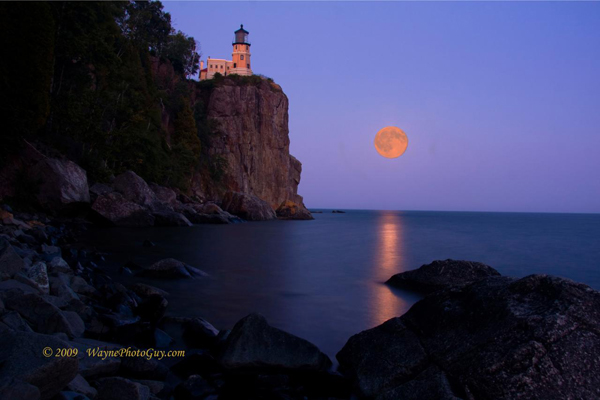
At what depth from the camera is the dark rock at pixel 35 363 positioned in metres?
2.85

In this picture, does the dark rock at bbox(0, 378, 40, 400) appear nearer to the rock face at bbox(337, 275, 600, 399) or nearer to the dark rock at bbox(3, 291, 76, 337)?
the dark rock at bbox(3, 291, 76, 337)

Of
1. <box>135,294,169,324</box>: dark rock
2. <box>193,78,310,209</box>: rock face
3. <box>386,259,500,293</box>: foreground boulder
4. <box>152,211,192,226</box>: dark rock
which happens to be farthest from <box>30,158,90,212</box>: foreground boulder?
<box>193,78,310,209</box>: rock face

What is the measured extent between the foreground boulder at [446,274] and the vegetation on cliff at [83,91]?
1682 centimetres

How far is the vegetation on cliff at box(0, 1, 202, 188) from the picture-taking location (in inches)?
682

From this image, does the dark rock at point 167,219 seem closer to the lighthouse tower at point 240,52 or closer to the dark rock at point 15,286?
the dark rock at point 15,286

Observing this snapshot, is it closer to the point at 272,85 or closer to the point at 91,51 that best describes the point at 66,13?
the point at 91,51

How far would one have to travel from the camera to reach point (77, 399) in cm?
310

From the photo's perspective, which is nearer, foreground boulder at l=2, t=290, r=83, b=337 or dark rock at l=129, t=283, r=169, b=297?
foreground boulder at l=2, t=290, r=83, b=337

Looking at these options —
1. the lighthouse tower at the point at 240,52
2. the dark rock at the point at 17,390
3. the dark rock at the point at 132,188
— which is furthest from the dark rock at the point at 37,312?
the lighthouse tower at the point at 240,52

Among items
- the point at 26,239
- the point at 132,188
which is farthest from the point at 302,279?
the point at 132,188

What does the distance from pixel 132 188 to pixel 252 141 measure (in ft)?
133

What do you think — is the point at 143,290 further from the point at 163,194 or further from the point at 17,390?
the point at 163,194

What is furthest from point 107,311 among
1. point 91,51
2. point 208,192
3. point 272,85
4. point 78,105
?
point 272,85

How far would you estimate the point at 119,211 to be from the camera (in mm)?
22172
